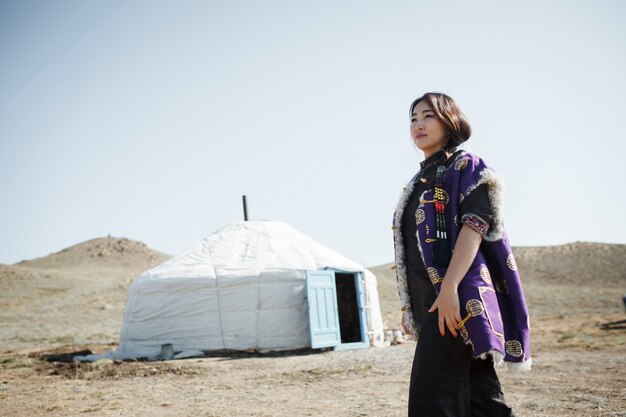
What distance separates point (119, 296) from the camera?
898 inches

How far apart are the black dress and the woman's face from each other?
0.05 metres

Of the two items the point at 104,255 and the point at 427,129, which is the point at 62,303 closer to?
the point at 104,255

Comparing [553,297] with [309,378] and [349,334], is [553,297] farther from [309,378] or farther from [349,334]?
[309,378]

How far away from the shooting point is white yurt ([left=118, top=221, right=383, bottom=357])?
9516 mm

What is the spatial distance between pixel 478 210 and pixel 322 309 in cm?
820

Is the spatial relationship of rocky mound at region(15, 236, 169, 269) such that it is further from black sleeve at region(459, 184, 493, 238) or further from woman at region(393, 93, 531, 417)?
black sleeve at region(459, 184, 493, 238)

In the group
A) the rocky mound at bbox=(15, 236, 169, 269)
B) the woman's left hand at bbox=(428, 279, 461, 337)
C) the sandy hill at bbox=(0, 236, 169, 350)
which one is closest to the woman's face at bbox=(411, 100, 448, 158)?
the woman's left hand at bbox=(428, 279, 461, 337)

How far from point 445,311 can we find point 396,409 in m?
2.57

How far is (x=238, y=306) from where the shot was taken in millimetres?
9633

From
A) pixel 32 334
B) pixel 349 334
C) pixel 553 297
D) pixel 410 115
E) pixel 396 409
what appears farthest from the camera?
pixel 553 297

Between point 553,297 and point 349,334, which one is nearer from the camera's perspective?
point 349,334

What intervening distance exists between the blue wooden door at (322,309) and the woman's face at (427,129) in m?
7.66

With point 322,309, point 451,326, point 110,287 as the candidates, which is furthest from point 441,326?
point 110,287

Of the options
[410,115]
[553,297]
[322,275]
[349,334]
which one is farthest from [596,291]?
[410,115]
